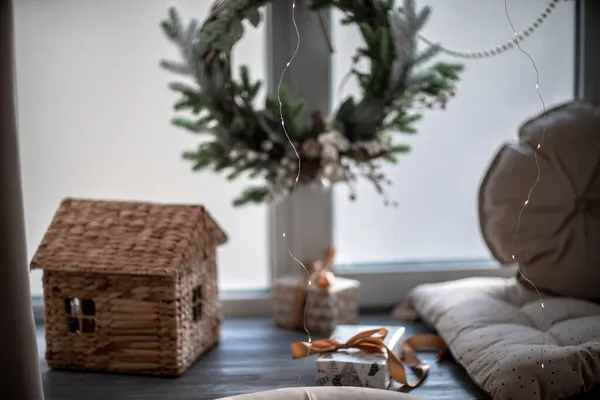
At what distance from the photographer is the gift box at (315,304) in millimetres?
1613

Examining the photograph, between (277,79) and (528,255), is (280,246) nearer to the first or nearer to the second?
(277,79)

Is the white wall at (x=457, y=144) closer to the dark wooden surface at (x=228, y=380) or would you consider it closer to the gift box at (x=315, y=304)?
the gift box at (x=315, y=304)

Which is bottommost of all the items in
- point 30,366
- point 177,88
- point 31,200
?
point 30,366

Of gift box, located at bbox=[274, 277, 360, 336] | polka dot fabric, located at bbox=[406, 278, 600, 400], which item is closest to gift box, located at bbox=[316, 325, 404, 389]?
polka dot fabric, located at bbox=[406, 278, 600, 400]

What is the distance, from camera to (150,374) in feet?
4.63

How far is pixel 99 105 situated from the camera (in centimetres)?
176

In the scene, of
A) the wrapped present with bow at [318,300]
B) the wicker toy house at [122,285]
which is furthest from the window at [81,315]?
the wrapped present with bow at [318,300]

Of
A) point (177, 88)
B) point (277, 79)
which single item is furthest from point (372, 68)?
point (177, 88)

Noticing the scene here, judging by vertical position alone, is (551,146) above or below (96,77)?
below

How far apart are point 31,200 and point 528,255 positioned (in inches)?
43.0

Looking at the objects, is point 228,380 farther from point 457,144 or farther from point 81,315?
point 457,144

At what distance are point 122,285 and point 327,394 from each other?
1.40ft

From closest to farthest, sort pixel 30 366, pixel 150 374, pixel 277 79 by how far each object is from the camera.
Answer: pixel 30 366
pixel 150 374
pixel 277 79

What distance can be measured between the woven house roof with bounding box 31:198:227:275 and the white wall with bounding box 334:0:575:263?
49 cm
